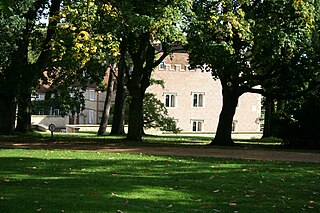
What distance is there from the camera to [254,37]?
21844 millimetres

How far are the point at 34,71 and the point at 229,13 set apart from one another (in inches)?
470

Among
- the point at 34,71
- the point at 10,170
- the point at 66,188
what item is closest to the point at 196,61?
the point at 34,71

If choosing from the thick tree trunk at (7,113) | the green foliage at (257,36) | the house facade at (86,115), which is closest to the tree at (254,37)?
the green foliage at (257,36)

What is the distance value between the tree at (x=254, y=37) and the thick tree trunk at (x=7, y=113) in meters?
10.2

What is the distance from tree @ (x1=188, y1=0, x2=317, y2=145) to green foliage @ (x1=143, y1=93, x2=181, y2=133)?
17809mm

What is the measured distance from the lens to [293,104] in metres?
28.7

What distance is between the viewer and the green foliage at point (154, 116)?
45.4 meters

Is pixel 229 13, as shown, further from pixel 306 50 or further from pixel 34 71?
pixel 34 71

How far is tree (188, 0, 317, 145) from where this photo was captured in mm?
20797

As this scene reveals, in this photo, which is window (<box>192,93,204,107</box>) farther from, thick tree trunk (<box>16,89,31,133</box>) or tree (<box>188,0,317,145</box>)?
tree (<box>188,0,317,145</box>)

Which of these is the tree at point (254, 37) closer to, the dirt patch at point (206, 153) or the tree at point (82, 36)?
the dirt patch at point (206, 153)

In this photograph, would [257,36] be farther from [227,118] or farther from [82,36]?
[82,36]

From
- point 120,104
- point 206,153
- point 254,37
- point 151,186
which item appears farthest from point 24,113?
point 151,186

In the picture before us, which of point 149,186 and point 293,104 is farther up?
point 293,104
